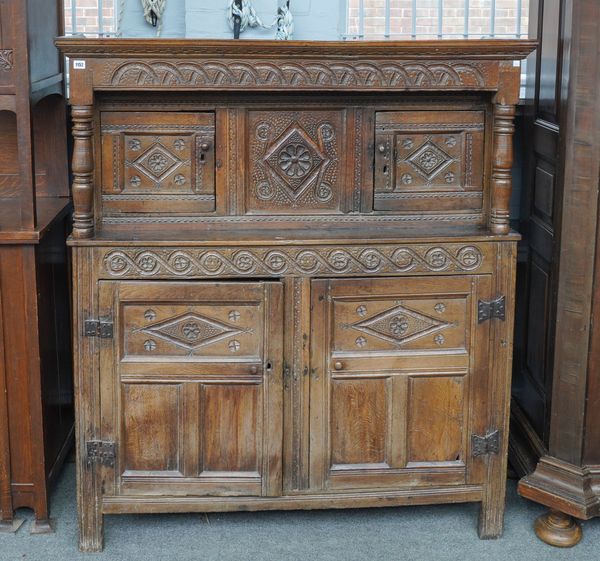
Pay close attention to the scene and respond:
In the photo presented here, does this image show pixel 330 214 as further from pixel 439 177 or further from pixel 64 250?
pixel 64 250

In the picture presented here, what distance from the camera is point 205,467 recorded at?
3135 millimetres

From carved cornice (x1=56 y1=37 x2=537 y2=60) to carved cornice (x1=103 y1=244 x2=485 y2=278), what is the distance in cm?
59

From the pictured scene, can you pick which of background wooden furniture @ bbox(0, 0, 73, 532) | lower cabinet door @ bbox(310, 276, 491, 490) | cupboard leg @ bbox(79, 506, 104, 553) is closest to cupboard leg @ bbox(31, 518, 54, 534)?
background wooden furniture @ bbox(0, 0, 73, 532)

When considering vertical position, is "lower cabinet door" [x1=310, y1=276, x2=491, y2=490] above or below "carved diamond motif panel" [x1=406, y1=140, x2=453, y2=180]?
below

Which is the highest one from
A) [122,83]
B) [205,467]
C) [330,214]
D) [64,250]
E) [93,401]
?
[122,83]

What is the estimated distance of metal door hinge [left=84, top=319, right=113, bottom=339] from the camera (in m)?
3.00

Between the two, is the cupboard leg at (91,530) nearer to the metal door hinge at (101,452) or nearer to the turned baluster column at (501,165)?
the metal door hinge at (101,452)

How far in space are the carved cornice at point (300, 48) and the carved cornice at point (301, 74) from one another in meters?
0.02

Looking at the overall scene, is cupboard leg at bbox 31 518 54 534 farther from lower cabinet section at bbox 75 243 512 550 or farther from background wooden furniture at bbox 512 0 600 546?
background wooden furniture at bbox 512 0 600 546

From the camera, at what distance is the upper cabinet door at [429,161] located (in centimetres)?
311

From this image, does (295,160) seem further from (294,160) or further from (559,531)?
(559,531)

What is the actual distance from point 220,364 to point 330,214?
612mm

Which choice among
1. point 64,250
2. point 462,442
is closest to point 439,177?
point 462,442

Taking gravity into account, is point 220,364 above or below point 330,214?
below
